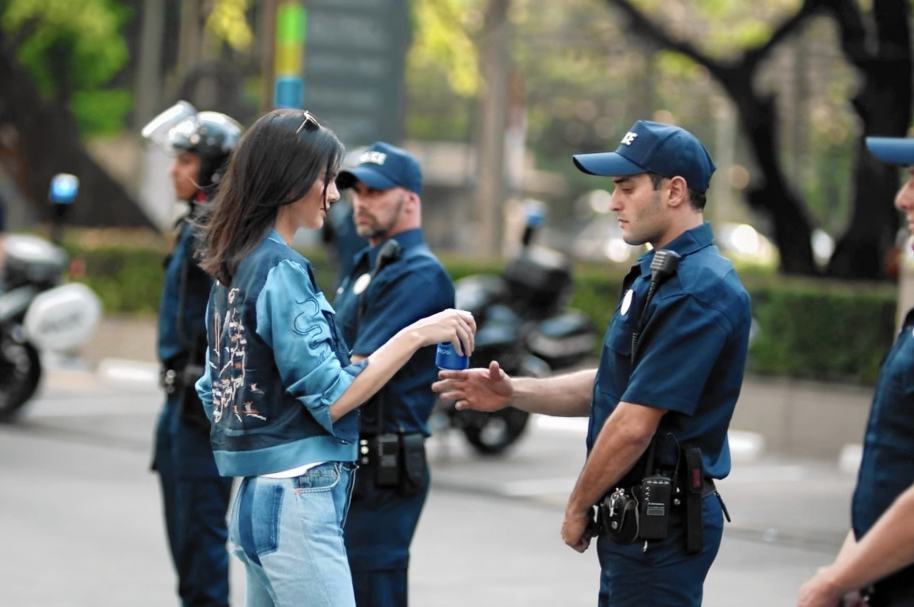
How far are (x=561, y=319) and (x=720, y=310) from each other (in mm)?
9045

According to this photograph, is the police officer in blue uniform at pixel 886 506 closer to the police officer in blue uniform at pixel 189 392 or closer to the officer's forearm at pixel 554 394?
the officer's forearm at pixel 554 394

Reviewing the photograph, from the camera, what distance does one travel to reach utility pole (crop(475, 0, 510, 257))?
72.5 ft

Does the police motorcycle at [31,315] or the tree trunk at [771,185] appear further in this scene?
the tree trunk at [771,185]

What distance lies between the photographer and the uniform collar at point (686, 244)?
4.29m

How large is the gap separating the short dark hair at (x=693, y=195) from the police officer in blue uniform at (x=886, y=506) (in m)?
0.76

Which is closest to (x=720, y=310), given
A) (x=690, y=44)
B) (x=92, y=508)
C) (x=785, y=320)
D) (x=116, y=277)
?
(x=92, y=508)

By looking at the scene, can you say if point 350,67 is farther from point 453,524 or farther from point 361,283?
point 361,283

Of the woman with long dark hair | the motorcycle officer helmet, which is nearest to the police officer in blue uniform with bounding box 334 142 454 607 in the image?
the motorcycle officer helmet

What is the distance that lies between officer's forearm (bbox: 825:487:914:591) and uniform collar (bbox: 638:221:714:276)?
44.0 inches

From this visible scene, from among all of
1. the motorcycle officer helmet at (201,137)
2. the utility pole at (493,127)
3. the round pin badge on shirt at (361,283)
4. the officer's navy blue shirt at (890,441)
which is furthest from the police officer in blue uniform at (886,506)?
the utility pole at (493,127)

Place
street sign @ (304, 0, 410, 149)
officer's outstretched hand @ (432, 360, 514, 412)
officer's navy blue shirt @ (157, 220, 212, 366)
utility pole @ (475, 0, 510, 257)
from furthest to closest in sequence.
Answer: utility pole @ (475, 0, 510, 257) → street sign @ (304, 0, 410, 149) → officer's navy blue shirt @ (157, 220, 212, 366) → officer's outstretched hand @ (432, 360, 514, 412)

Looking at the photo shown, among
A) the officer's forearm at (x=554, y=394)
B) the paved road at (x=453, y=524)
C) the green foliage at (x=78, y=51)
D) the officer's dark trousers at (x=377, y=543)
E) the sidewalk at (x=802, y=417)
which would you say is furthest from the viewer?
the green foliage at (x=78, y=51)

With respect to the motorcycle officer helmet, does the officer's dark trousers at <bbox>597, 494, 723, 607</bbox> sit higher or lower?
lower

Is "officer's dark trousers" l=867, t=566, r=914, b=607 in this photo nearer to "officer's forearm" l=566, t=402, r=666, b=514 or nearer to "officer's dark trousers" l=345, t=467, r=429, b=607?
"officer's forearm" l=566, t=402, r=666, b=514
